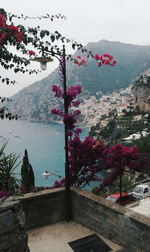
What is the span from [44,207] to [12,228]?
92.5 inches

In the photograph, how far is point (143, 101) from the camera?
92688mm

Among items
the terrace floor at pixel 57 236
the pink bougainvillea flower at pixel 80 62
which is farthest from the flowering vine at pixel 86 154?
the terrace floor at pixel 57 236

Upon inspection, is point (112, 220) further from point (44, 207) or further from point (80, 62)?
point (80, 62)

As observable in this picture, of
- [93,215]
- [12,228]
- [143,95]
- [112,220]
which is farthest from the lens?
[143,95]

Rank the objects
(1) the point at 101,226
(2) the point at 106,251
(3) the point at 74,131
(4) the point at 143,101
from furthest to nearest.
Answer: (4) the point at 143,101
(3) the point at 74,131
(1) the point at 101,226
(2) the point at 106,251

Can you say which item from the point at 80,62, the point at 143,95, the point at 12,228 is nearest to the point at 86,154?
the point at 80,62

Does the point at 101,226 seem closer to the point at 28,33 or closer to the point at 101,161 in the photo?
the point at 101,161

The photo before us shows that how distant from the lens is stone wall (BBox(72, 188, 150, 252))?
3.16m

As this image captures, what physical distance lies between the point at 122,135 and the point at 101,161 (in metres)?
68.7

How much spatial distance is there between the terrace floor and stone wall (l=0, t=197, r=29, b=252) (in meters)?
1.66

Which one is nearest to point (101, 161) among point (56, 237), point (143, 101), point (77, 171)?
point (77, 171)

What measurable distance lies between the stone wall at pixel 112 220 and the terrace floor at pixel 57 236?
4.0 inches

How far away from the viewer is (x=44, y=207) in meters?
4.37

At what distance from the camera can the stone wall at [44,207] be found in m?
4.21
